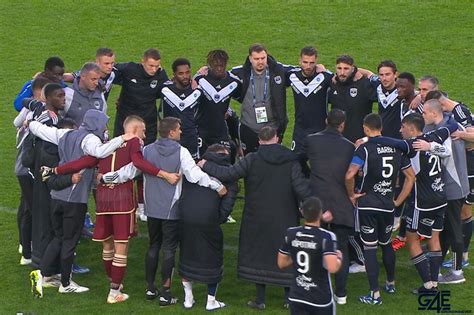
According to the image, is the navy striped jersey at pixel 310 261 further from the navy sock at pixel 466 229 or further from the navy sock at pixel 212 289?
the navy sock at pixel 466 229

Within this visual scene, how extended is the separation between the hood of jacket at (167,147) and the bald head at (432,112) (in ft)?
9.33

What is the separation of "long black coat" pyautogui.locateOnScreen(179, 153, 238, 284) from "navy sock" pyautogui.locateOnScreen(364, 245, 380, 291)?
1.59 m

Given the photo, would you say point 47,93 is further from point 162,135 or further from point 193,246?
point 193,246

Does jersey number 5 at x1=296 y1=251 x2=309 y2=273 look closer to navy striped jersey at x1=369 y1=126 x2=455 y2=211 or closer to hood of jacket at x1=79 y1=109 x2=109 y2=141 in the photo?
navy striped jersey at x1=369 y1=126 x2=455 y2=211

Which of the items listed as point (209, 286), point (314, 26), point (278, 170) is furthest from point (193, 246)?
point (314, 26)

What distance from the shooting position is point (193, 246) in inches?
427

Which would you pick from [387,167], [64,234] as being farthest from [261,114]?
[64,234]

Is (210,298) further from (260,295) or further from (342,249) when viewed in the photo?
(342,249)

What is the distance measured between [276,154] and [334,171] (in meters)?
0.66

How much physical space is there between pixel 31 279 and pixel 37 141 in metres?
1.57

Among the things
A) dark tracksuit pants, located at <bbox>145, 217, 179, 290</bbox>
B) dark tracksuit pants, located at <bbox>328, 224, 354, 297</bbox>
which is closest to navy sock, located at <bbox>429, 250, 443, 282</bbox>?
dark tracksuit pants, located at <bbox>328, 224, 354, 297</bbox>

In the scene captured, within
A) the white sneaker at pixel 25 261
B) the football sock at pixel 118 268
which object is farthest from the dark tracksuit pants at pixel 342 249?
the white sneaker at pixel 25 261

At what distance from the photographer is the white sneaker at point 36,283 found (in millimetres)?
11141

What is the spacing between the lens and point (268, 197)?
424 inches
